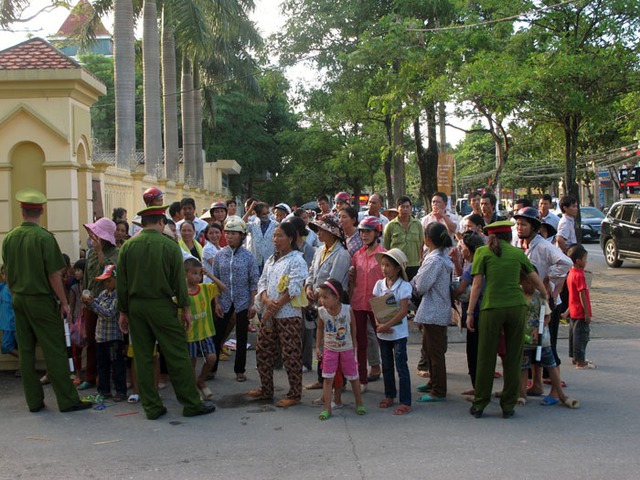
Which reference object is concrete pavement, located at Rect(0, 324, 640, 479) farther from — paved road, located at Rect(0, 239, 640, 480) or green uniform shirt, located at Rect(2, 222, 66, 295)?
green uniform shirt, located at Rect(2, 222, 66, 295)

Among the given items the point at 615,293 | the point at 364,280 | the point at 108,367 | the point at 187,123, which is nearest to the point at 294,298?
the point at 364,280

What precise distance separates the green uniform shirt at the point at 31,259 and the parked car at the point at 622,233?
15.4 meters

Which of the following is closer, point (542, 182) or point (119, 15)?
point (119, 15)

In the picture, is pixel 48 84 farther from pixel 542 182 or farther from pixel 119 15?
pixel 542 182

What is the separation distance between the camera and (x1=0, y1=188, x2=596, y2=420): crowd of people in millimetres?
6191

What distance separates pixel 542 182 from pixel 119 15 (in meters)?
45.7

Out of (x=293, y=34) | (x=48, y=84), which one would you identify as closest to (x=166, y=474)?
(x=48, y=84)

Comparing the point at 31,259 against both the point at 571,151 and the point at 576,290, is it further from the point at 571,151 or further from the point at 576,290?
the point at 571,151

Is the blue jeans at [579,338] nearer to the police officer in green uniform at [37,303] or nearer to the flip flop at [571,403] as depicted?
the flip flop at [571,403]

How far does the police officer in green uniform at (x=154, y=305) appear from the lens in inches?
244

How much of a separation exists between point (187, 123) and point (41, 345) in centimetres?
2227

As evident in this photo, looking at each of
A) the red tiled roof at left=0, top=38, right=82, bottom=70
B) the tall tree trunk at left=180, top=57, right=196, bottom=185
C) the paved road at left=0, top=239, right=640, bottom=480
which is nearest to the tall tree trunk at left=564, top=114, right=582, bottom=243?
the paved road at left=0, top=239, right=640, bottom=480

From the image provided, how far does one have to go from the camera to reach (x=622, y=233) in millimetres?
18469

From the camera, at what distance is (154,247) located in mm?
6191
